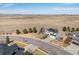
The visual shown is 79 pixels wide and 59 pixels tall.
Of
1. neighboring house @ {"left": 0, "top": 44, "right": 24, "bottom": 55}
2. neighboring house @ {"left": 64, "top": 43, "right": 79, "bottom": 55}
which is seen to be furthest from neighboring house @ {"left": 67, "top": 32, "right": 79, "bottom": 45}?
neighboring house @ {"left": 0, "top": 44, "right": 24, "bottom": 55}

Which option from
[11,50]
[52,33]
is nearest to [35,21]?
[52,33]

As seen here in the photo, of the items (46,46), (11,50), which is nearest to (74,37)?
(46,46)

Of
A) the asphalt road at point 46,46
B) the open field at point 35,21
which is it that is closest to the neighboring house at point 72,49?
the asphalt road at point 46,46

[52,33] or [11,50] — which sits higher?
[52,33]

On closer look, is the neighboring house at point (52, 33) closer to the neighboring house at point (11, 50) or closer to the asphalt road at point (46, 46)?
the asphalt road at point (46, 46)

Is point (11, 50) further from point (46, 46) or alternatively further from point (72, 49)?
point (72, 49)

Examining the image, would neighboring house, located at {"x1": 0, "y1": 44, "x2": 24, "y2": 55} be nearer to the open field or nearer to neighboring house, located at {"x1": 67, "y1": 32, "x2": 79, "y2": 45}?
the open field
